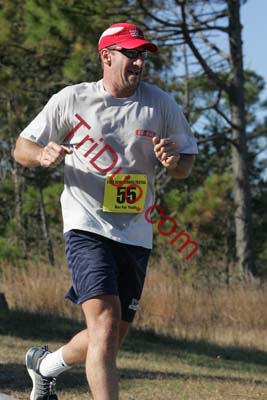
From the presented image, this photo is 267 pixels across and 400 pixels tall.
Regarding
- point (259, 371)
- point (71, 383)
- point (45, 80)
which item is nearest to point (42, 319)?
point (259, 371)

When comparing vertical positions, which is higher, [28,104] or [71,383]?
[28,104]

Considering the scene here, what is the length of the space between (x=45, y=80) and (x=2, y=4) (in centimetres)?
391

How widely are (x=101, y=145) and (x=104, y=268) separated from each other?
2.05 ft

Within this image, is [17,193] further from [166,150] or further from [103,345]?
[103,345]

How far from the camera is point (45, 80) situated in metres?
21.5

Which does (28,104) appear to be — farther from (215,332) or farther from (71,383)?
(71,383)

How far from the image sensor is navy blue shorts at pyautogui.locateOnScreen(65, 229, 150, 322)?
4.67m

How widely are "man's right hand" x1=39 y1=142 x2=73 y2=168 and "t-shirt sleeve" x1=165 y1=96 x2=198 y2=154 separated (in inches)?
23.1

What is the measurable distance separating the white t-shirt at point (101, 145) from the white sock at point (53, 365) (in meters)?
0.79

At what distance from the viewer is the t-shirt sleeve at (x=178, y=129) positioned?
5.03 metres

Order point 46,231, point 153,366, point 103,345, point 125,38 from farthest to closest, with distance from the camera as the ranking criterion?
point 46,231
point 153,366
point 125,38
point 103,345

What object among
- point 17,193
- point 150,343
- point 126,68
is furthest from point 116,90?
point 17,193

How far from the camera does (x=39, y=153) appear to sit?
489cm

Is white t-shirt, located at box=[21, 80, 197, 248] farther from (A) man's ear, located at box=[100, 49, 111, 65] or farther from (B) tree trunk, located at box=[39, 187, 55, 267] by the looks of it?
(B) tree trunk, located at box=[39, 187, 55, 267]
